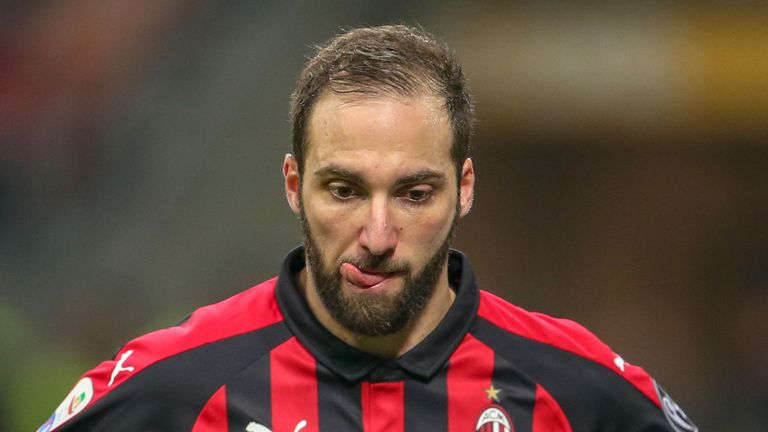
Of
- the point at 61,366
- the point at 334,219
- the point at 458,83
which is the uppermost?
the point at 458,83

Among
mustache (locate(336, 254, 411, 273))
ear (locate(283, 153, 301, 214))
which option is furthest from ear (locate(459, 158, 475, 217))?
ear (locate(283, 153, 301, 214))

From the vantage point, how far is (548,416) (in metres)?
3.03

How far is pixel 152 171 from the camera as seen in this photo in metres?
7.46

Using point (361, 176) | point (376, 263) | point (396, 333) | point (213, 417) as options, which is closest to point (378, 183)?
point (361, 176)

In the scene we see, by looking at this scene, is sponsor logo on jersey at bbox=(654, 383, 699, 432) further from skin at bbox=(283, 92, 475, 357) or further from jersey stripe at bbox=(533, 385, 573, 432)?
skin at bbox=(283, 92, 475, 357)

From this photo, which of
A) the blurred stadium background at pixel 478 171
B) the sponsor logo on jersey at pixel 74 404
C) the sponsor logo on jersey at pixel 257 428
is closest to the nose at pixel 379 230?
the sponsor logo on jersey at pixel 257 428

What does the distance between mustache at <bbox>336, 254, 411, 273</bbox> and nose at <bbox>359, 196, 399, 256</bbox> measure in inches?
0.7

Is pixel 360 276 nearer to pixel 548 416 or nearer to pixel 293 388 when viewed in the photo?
pixel 293 388

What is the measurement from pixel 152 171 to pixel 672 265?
3.62m

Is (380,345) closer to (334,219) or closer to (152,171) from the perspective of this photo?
(334,219)

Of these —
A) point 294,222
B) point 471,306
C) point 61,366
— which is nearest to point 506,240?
point 294,222

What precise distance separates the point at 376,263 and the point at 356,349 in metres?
0.29

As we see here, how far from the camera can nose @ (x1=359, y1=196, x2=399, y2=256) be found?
9.09 feet

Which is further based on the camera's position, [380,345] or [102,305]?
[102,305]
